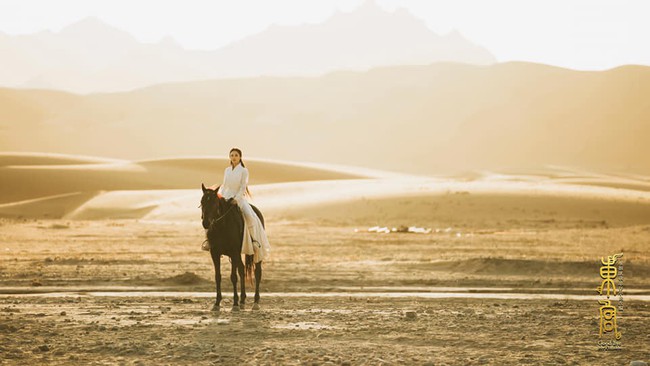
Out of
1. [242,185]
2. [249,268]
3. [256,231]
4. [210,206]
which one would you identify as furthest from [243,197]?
[249,268]

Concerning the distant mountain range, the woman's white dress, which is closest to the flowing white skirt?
the woman's white dress

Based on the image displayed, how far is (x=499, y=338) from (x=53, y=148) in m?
167

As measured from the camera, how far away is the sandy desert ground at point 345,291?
12.0 metres

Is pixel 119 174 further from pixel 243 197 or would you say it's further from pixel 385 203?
pixel 243 197

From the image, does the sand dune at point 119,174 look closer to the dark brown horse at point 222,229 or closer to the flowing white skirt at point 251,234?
the flowing white skirt at point 251,234

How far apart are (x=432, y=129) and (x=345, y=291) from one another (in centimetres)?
16432

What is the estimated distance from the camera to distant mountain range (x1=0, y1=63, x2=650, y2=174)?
533ft

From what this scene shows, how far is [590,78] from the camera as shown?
7249 inches

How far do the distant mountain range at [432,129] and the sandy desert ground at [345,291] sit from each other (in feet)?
372

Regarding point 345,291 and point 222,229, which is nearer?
point 222,229

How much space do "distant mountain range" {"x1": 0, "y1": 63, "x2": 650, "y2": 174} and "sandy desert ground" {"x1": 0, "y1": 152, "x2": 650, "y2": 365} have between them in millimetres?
113502

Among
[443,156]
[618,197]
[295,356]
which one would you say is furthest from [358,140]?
[295,356]

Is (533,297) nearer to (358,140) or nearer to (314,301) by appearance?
(314,301)

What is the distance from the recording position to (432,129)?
598 feet
